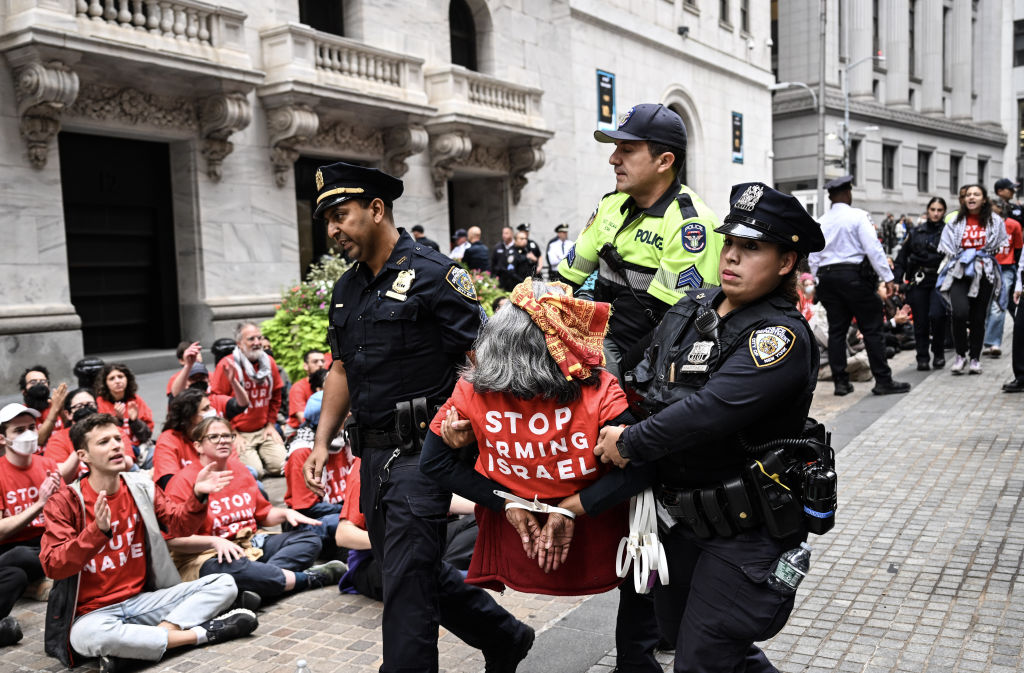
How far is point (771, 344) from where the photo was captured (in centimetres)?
263

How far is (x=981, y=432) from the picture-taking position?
303 inches

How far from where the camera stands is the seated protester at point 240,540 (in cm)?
514

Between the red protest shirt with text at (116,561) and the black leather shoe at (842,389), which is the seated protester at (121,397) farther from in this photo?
the black leather shoe at (842,389)

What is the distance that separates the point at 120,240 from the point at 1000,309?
1302cm

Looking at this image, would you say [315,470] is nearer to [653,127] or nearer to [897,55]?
[653,127]

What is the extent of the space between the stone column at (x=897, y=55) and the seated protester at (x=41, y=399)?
154 feet

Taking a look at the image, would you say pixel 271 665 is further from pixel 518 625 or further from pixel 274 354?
pixel 274 354

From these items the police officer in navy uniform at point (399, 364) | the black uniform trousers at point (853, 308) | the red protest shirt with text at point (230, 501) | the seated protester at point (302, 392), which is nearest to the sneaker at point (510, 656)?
the police officer in navy uniform at point (399, 364)

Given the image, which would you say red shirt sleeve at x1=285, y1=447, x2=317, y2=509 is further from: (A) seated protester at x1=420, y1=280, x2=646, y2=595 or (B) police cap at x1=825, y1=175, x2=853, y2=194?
(B) police cap at x1=825, y1=175, x2=853, y2=194

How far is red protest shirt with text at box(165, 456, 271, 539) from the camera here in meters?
5.36

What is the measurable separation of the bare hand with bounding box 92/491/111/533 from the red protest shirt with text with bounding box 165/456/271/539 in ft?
2.71

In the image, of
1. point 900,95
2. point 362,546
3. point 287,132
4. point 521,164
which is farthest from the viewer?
point 900,95

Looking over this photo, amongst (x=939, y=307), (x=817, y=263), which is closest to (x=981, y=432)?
(x=817, y=263)

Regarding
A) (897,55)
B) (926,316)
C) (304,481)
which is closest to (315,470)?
(304,481)
